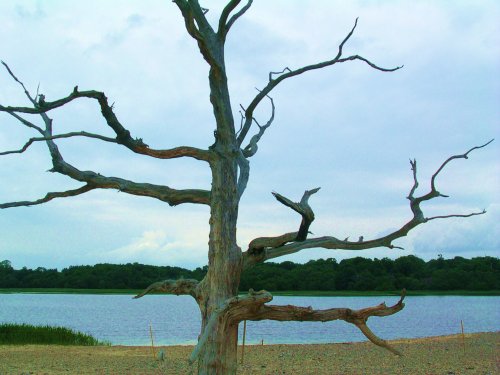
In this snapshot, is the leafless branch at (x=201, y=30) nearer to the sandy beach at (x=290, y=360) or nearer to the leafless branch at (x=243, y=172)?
the leafless branch at (x=243, y=172)

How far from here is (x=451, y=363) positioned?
629 inches

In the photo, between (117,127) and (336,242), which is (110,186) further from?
(336,242)

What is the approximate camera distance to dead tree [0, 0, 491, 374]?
21.3 ft

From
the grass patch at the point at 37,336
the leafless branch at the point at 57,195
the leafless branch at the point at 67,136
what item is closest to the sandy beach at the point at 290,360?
the grass patch at the point at 37,336

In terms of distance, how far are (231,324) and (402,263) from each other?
5535 cm

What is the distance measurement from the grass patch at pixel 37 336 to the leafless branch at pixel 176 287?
16305 millimetres

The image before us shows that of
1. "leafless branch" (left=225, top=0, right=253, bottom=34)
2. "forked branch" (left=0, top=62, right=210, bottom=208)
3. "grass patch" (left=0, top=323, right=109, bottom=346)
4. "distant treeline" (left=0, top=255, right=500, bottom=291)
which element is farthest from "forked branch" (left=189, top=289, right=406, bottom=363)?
"distant treeline" (left=0, top=255, right=500, bottom=291)

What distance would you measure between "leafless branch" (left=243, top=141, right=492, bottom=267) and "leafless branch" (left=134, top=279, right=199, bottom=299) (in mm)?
639

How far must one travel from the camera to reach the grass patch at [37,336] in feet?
71.5

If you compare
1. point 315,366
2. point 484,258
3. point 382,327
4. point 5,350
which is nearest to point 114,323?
point 382,327

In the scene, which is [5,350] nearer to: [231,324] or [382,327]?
[231,324]

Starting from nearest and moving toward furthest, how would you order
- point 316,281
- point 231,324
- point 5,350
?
1. point 231,324
2. point 5,350
3. point 316,281

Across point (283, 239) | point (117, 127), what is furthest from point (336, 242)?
point (117, 127)

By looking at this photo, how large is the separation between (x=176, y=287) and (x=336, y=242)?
6.05ft
